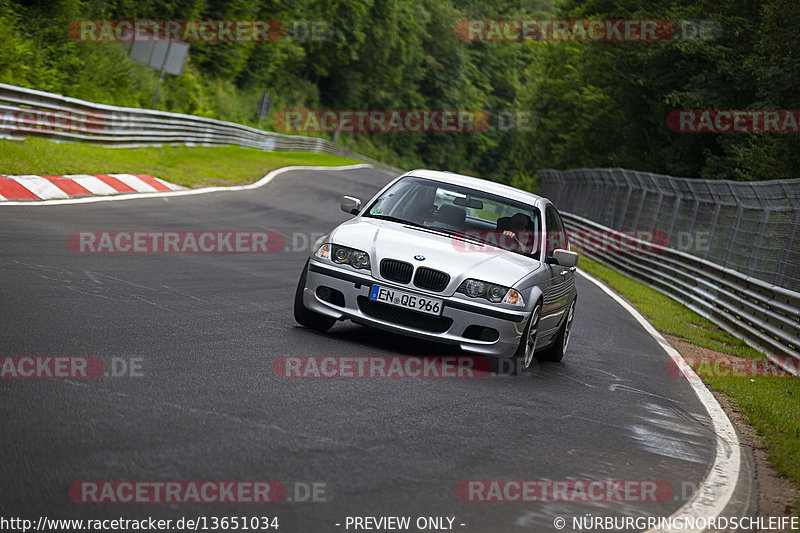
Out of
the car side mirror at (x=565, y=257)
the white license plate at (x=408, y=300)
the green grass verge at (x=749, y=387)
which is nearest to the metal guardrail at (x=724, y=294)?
the green grass verge at (x=749, y=387)

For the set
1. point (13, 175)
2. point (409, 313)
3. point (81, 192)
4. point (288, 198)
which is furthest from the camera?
point (288, 198)

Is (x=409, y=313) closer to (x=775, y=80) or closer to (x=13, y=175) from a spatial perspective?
(x=13, y=175)

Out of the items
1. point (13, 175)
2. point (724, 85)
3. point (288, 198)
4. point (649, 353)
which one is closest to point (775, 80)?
point (724, 85)

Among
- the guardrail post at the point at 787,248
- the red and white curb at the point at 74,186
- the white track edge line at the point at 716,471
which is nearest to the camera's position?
the white track edge line at the point at 716,471

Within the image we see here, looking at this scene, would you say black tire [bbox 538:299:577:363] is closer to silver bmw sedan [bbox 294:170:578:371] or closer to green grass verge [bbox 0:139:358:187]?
silver bmw sedan [bbox 294:170:578:371]

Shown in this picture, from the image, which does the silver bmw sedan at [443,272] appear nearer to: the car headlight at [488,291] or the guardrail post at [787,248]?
the car headlight at [488,291]

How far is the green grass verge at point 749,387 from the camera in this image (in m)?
7.37

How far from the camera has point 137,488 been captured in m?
4.12

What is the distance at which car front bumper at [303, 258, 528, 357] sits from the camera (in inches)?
311

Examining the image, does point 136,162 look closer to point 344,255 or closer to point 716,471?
point 344,255

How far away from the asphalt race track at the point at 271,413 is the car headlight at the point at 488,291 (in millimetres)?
666

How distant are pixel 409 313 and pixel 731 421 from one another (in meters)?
2.90

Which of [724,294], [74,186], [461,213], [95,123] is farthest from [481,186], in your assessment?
[95,123]

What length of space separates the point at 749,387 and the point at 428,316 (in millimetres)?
4211
